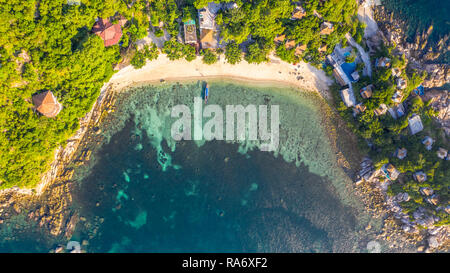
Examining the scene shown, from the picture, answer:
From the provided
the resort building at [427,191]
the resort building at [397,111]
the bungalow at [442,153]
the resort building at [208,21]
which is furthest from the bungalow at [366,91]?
the resort building at [208,21]

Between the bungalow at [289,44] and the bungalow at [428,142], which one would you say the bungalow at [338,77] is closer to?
the bungalow at [289,44]

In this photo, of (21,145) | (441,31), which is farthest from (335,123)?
(21,145)

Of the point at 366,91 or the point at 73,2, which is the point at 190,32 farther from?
the point at 366,91

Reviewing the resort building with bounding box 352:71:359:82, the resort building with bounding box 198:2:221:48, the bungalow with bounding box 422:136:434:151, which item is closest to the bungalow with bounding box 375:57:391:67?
the resort building with bounding box 352:71:359:82

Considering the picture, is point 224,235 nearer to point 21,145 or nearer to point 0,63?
point 21,145

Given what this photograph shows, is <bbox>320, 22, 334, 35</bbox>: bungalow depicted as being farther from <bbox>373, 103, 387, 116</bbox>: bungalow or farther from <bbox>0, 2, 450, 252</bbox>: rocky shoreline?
<bbox>373, 103, 387, 116</bbox>: bungalow
